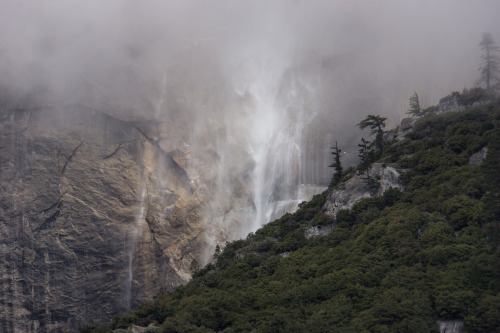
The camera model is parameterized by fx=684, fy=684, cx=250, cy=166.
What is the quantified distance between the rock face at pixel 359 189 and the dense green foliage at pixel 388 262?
0.87 metres

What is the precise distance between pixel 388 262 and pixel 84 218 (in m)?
31.4

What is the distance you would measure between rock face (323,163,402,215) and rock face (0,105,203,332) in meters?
18.1

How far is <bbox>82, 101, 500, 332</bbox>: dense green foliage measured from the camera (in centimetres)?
3259

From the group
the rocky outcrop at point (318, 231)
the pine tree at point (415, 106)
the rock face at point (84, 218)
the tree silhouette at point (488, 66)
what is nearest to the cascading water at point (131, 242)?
the rock face at point (84, 218)

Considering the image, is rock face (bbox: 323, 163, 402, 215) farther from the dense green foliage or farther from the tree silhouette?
the tree silhouette

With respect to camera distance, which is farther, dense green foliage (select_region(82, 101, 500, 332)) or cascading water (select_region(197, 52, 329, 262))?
cascading water (select_region(197, 52, 329, 262))

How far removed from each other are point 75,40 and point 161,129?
12371 millimetres

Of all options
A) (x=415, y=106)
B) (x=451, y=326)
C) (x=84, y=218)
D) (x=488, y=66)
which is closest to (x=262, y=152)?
(x=415, y=106)

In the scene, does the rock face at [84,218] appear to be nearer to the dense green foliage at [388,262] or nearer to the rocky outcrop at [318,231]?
the dense green foliage at [388,262]

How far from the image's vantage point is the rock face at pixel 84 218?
58.6m

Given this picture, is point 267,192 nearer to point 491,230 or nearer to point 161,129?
point 161,129

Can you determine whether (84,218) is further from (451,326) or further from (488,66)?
(451,326)

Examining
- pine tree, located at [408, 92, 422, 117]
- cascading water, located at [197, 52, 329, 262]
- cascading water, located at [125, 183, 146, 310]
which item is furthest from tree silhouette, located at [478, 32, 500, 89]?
cascading water, located at [125, 183, 146, 310]

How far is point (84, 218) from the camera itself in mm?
60406
